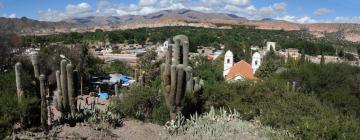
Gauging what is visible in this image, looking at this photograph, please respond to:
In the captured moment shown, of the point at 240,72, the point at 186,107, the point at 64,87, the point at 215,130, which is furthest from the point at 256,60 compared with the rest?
the point at 215,130

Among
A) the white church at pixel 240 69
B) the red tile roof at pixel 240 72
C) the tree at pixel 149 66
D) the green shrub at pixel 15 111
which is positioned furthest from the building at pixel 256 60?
the green shrub at pixel 15 111

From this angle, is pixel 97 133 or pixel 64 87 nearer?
pixel 97 133

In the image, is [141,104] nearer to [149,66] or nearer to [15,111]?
[15,111]

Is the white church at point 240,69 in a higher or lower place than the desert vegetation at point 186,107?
lower

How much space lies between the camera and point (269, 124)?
554 inches

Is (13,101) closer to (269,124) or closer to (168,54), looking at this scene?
(168,54)

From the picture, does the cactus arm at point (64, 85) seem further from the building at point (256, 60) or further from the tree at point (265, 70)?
the building at point (256, 60)

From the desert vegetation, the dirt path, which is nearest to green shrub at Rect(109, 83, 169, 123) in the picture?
the desert vegetation

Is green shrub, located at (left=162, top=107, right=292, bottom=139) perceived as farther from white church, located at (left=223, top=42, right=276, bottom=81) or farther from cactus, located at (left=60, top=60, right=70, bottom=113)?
white church, located at (left=223, top=42, right=276, bottom=81)

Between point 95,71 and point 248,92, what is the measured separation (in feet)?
70.2

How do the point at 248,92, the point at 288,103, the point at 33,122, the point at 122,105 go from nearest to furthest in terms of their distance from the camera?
1. the point at 33,122
2. the point at 122,105
3. the point at 288,103
4. the point at 248,92

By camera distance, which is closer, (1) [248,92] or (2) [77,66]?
(1) [248,92]

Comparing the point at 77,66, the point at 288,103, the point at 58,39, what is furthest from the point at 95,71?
the point at 58,39

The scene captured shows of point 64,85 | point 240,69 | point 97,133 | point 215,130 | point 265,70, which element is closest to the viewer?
point 97,133
